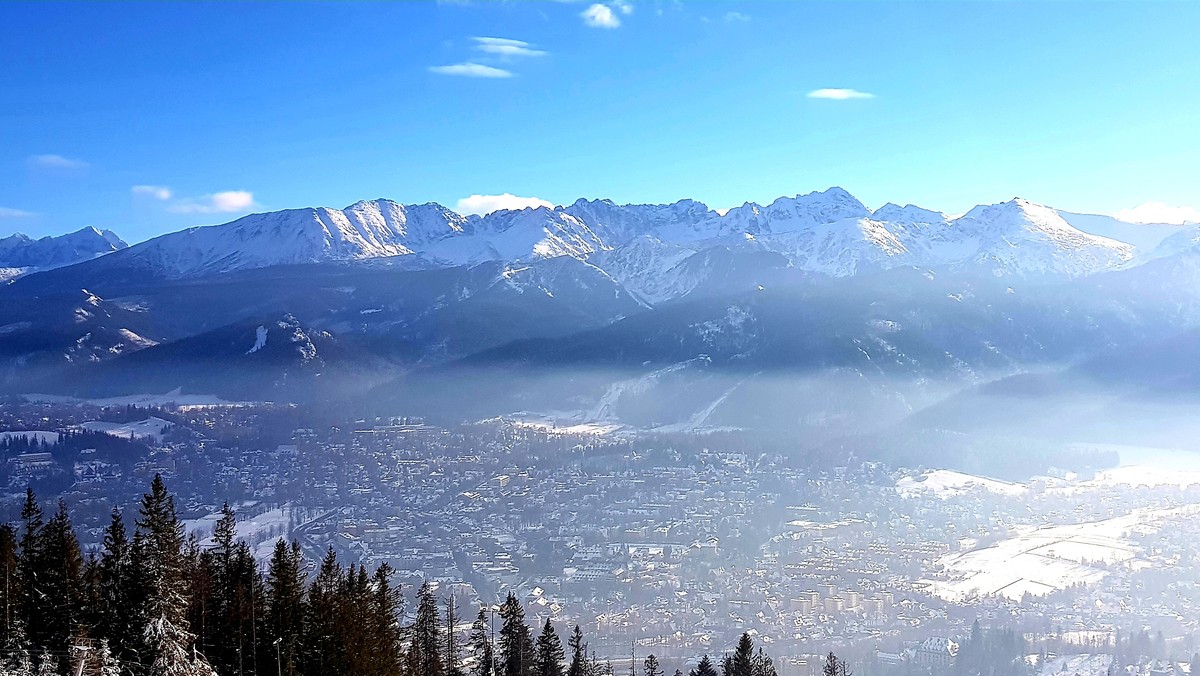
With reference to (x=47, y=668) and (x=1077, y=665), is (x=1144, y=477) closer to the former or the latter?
(x=1077, y=665)

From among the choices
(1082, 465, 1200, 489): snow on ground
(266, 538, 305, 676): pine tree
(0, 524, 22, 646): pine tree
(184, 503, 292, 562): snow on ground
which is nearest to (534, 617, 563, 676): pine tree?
(266, 538, 305, 676): pine tree

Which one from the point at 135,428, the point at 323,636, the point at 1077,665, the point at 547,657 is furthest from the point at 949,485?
the point at 135,428

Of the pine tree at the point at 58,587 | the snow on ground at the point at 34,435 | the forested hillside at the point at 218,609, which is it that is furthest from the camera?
the snow on ground at the point at 34,435

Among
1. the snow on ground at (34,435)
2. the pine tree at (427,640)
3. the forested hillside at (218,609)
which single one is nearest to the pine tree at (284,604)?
the forested hillside at (218,609)

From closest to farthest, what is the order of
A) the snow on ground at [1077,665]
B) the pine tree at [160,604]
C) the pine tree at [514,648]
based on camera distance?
the pine tree at [160,604] → the pine tree at [514,648] → the snow on ground at [1077,665]

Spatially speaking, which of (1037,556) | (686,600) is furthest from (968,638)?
(1037,556)

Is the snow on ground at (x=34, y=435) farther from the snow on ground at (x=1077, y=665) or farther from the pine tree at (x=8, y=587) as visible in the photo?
the snow on ground at (x=1077, y=665)
